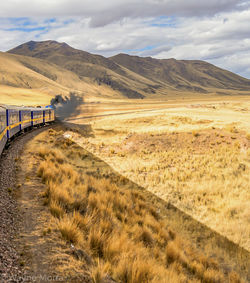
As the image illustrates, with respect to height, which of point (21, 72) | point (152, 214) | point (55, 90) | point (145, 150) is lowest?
point (152, 214)

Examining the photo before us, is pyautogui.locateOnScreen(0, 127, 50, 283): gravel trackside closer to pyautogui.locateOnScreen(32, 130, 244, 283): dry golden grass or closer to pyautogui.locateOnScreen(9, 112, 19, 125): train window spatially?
pyautogui.locateOnScreen(32, 130, 244, 283): dry golden grass

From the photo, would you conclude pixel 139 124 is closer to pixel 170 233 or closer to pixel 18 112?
pixel 18 112

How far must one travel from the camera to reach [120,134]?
89.7 feet

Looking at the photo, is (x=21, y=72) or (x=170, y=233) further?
(x=21, y=72)

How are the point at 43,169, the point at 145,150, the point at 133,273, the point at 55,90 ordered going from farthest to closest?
the point at 55,90, the point at 145,150, the point at 43,169, the point at 133,273

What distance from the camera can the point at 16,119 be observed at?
1789 cm

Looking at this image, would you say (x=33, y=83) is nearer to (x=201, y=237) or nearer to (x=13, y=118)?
(x=13, y=118)

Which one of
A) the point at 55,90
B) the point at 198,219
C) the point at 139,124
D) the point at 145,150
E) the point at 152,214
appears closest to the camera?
the point at 152,214

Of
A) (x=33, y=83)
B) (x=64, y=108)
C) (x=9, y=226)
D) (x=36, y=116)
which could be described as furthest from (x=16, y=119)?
(x=33, y=83)

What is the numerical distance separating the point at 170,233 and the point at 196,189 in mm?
5794

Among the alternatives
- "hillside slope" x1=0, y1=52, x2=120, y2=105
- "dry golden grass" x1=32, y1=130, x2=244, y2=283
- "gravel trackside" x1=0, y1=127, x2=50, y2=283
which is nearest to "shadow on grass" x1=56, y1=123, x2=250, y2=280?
"dry golden grass" x1=32, y1=130, x2=244, y2=283

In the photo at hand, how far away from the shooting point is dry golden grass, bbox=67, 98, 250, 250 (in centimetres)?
1152

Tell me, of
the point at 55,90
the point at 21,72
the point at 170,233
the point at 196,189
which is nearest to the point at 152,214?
the point at 170,233

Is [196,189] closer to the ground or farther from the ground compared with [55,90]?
closer to the ground
